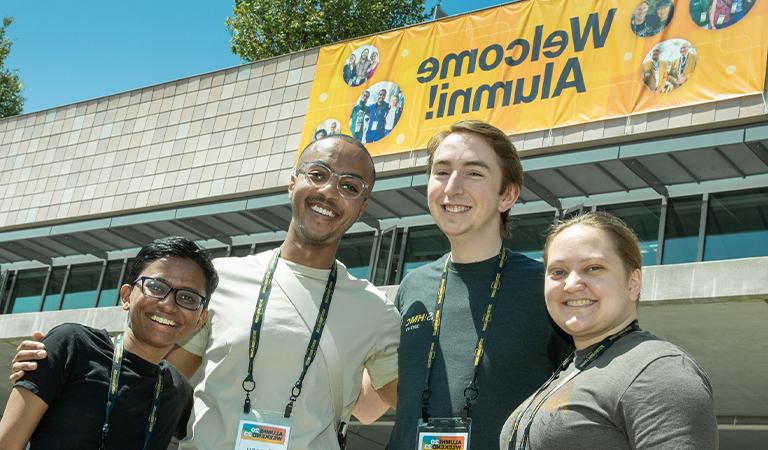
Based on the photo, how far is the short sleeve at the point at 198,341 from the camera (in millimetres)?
3943

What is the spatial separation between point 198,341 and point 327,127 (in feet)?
45.9

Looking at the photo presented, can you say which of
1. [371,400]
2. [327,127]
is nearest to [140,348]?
[371,400]

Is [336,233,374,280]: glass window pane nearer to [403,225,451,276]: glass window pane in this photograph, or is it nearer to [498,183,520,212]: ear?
[403,225,451,276]: glass window pane

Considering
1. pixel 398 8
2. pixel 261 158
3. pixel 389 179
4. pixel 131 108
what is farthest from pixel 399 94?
pixel 398 8

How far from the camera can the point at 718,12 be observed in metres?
13.6

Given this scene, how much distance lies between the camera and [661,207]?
1474 centimetres

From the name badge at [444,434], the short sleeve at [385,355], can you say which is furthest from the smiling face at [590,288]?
the short sleeve at [385,355]

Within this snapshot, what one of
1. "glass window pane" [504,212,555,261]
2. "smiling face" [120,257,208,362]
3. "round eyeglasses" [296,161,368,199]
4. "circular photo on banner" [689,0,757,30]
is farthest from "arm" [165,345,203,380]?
"glass window pane" [504,212,555,261]

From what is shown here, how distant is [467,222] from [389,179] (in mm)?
13264

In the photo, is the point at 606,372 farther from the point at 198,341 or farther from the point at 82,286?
the point at 82,286

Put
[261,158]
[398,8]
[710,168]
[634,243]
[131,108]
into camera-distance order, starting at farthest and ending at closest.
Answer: [398,8]
[131,108]
[261,158]
[710,168]
[634,243]

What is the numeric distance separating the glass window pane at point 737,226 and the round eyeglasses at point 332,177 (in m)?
10.7

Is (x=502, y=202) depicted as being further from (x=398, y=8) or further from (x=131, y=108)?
(x=398, y=8)

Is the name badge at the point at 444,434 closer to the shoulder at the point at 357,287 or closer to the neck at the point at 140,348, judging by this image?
the shoulder at the point at 357,287
